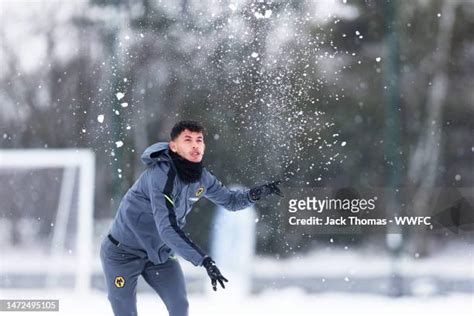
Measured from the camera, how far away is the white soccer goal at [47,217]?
3.81 metres

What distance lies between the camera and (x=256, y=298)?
12.2 ft

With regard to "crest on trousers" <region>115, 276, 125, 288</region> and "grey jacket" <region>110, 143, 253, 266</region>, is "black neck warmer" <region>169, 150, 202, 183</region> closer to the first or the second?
"grey jacket" <region>110, 143, 253, 266</region>

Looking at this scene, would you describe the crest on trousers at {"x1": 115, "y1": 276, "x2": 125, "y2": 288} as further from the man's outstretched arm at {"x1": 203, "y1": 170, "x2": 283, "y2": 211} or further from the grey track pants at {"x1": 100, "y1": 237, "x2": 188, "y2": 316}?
the man's outstretched arm at {"x1": 203, "y1": 170, "x2": 283, "y2": 211}

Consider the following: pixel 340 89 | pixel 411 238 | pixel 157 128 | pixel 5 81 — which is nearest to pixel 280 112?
pixel 340 89

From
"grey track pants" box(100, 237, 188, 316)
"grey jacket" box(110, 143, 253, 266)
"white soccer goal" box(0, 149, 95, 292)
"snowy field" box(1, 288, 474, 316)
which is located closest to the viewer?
"grey jacket" box(110, 143, 253, 266)

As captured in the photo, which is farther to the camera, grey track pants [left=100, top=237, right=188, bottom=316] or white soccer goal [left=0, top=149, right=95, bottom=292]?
white soccer goal [left=0, top=149, right=95, bottom=292]

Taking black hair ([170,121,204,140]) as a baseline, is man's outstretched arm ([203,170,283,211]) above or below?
below

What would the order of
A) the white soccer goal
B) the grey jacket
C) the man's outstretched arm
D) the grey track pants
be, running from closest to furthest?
the grey jacket, the grey track pants, the man's outstretched arm, the white soccer goal

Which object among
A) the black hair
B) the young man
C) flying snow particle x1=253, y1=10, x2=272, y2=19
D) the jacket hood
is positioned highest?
flying snow particle x1=253, y1=10, x2=272, y2=19

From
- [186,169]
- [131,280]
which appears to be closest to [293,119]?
[186,169]

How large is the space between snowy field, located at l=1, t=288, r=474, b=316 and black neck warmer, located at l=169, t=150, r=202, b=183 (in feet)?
4.62

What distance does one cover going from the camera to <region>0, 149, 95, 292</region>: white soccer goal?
381cm

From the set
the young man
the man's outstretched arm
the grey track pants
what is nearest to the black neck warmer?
the young man

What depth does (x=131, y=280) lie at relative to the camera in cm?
250
